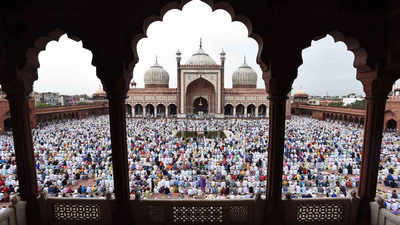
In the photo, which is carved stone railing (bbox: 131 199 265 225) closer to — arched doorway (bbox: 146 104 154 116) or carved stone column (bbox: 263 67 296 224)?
carved stone column (bbox: 263 67 296 224)

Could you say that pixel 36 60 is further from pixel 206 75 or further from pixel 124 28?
pixel 206 75

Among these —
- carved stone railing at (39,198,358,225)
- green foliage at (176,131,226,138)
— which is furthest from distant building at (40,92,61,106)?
carved stone railing at (39,198,358,225)

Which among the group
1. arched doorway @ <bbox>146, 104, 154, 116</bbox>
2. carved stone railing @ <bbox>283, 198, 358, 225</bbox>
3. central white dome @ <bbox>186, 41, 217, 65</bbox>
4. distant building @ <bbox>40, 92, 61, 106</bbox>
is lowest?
arched doorway @ <bbox>146, 104, 154, 116</bbox>

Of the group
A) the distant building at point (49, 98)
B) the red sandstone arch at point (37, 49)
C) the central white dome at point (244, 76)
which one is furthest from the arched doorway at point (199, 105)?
the distant building at point (49, 98)

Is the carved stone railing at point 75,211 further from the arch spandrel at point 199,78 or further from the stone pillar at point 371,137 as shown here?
the arch spandrel at point 199,78

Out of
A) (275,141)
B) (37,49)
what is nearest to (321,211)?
(275,141)

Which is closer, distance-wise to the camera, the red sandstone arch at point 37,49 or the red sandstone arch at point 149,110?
the red sandstone arch at point 37,49

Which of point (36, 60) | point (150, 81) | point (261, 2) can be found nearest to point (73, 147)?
point (36, 60)
